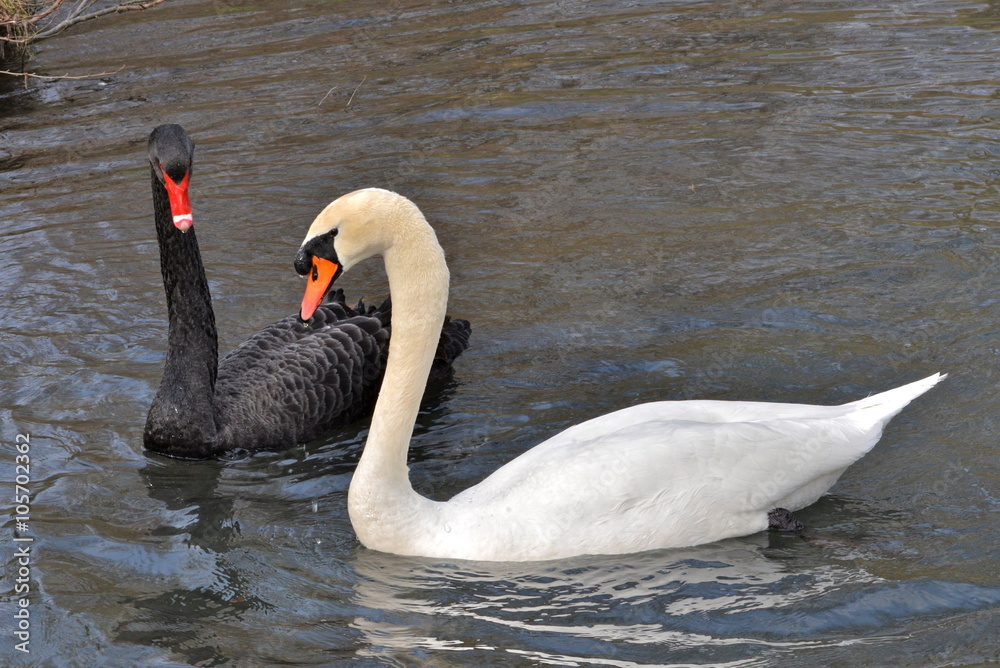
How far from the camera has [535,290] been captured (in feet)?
25.1

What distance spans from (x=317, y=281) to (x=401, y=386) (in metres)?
0.57

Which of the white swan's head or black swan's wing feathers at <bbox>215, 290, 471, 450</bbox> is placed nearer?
the white swan's head

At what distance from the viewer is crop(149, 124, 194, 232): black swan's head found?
5.70 m

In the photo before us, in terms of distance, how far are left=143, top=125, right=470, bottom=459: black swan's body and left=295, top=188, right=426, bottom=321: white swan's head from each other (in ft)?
3.78

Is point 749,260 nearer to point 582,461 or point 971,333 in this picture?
point 971,333

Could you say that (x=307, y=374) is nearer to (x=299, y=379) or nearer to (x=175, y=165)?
(x=299, y=379)

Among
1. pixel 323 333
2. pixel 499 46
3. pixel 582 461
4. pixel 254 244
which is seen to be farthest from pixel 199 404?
pixel 499 46

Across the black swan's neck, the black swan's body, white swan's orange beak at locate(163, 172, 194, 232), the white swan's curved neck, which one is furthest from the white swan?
the black swan's neck

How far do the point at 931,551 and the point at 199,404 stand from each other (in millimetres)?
3558

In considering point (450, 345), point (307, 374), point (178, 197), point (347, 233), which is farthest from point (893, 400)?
point (178, 197)

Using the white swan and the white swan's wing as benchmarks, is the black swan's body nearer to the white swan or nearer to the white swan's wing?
the white swan

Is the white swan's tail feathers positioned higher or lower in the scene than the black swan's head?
lower

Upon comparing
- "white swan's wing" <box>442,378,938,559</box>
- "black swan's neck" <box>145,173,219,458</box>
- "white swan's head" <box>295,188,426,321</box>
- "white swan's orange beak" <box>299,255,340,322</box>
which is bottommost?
"white swan's wing" <box>442,378,938,559</box>

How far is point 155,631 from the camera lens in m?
4.69
